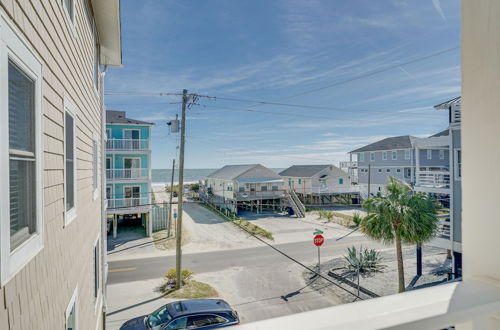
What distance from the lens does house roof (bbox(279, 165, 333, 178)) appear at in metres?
21.6

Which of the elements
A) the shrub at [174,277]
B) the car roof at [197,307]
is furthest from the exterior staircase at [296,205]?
the car roof at [197,307]

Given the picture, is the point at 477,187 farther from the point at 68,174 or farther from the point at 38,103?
the point at 68,174

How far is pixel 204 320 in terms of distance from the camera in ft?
14.4

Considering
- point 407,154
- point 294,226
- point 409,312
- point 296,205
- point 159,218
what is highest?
point 407,154

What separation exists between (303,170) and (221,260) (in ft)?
49.8

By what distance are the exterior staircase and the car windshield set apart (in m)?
13.0

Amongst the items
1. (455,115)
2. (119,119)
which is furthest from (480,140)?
(119,119)

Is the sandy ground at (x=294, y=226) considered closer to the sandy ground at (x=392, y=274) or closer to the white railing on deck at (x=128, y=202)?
the sandy ground at (x=392, y=274)

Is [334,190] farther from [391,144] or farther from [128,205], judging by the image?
[128,205]

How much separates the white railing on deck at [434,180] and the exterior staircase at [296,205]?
10.2 meters

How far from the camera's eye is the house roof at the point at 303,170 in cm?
2164

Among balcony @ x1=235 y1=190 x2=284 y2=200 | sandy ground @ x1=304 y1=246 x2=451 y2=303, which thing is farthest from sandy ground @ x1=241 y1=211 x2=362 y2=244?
sandy ground @ x1=304 y1=246 x2=451 y2=303

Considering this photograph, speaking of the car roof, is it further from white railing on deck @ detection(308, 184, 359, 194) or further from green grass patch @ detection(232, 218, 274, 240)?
white railing on deck @ detection(308, 184, 359, 194)

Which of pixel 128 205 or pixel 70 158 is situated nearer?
pixel 70 158
